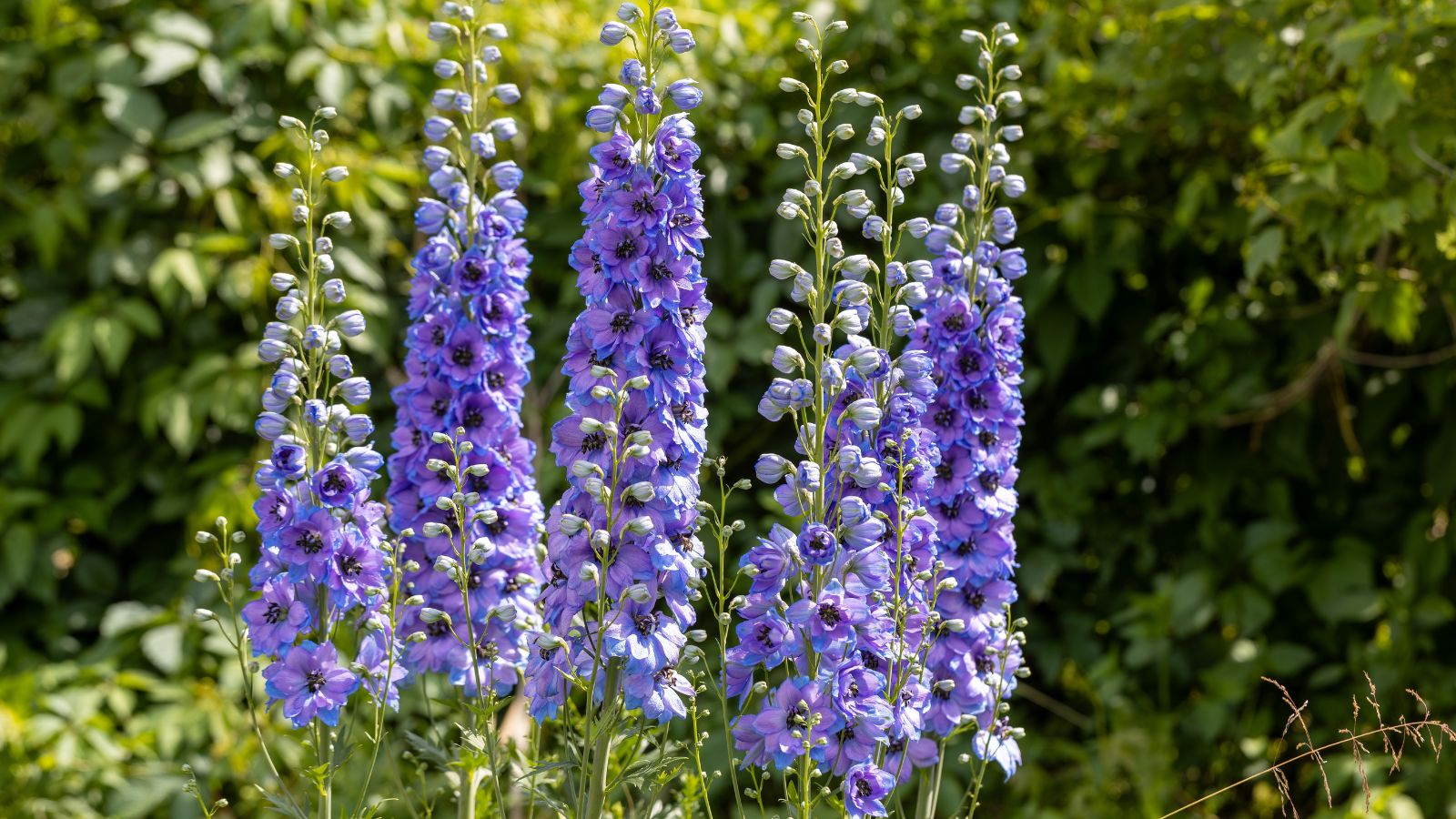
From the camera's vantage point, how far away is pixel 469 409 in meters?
2.22

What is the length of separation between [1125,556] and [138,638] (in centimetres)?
293

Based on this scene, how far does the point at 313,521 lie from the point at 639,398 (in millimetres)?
505

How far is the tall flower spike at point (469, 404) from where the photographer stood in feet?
7.22

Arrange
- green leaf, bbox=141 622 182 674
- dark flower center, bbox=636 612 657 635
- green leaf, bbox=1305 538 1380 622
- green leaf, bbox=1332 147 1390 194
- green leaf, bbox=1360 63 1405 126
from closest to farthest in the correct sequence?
dark flower center, bbox=636 612 657 635 → green leaf, bbox=1360 63 1405 126 → green leaf, bbox=1332 147 1390 194 → green leaf, bbox=1305 538 1380 622 → green leaf, bbox=141 622 182 674

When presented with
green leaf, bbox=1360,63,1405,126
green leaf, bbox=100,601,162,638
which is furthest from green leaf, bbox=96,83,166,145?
green leaf, bbox=1360,63,1405,126

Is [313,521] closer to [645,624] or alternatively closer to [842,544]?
[645,624]

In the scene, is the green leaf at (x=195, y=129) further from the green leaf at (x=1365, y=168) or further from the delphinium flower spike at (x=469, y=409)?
the green leaf at (x=1365, y=168)

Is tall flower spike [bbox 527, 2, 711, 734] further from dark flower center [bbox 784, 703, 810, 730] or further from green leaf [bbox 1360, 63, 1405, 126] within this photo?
green leaf [bbox 1360, 63, 1405, 126]

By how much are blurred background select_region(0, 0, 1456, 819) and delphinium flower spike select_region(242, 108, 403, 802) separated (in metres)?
1.74

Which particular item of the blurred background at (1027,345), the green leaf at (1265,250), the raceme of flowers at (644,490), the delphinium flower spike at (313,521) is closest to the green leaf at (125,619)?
the blurred background at (1027,345)

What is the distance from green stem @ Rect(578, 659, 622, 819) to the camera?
2016 mm

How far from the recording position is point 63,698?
3926 mm

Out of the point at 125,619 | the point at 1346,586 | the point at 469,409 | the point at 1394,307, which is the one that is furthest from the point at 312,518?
the point at 1346,586

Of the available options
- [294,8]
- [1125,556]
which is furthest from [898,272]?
[294,8]
